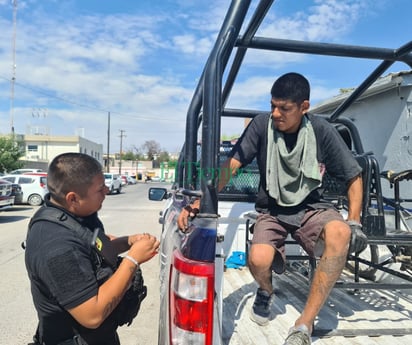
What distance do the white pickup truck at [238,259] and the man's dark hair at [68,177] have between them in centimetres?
48

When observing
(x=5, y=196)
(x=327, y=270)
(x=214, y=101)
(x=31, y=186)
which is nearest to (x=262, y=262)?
(x=327, y=270)

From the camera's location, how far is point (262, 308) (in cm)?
221

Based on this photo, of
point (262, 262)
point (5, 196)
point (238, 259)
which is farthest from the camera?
point (5, 196)

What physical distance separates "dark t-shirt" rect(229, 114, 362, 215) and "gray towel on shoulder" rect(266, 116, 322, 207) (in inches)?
4.4

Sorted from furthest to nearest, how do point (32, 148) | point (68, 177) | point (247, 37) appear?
point (32, 148) < point (247, 37) < point (68, 177)

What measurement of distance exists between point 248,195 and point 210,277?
2.21 m

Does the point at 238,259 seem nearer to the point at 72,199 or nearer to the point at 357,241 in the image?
the point at 357,241

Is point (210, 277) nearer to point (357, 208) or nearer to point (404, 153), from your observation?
point (357, 208)

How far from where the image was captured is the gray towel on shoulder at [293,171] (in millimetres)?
2348

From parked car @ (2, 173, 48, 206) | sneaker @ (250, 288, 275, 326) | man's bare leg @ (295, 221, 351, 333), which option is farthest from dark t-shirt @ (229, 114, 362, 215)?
parked car @ (2, 173, 48, 206)

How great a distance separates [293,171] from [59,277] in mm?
1468

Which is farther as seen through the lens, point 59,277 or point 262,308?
point 262,308

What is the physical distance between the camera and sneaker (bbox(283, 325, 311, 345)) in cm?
181

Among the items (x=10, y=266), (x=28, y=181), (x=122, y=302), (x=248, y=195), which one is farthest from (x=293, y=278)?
(x=28, y=181)
